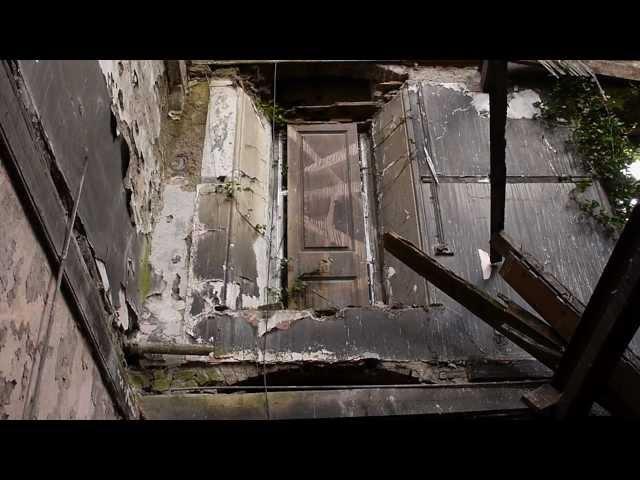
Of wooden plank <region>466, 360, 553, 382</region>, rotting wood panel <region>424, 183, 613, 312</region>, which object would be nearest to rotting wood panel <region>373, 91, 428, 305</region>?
rotting wood panel <region>424, 183, 613, 312</region>

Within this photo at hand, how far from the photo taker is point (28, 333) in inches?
83.8

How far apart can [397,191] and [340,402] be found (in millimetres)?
1862

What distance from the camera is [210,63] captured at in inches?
211

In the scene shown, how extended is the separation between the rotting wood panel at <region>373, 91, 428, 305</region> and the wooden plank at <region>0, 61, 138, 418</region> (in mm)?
1888

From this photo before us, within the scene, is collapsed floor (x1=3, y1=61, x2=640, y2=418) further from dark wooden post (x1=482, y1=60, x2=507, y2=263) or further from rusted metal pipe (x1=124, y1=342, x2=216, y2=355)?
dark wooden post (x1=482, y1=60, x2=507, y2=263)

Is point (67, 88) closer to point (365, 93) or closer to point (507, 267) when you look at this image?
point (507, 267)

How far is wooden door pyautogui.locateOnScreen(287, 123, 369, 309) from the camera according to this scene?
4359mm

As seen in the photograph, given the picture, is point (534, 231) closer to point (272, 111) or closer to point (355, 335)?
point (355, 335)

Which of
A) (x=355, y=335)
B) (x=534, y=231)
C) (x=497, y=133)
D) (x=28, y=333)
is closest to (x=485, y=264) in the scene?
(x=534, y=231)

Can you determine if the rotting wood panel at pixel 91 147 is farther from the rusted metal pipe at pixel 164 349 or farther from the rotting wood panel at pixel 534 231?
the rotting wood panel at pixel 534 231

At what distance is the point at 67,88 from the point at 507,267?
2.48 m

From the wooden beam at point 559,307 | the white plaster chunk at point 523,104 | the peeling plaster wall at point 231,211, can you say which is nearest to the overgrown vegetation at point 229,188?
the peeling plaster wall at point 231,211

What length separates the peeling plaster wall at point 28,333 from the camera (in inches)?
77.2

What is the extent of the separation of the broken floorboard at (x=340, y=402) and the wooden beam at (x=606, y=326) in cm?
90
